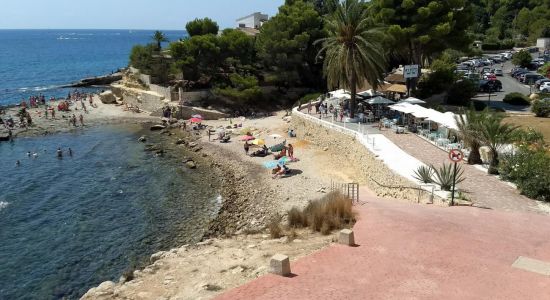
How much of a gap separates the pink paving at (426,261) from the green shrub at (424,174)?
8.81ft

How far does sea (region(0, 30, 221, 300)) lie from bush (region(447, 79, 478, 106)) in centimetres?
2023

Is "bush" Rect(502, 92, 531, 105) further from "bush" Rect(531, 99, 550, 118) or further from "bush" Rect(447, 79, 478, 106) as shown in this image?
"bush" Rect(531, 99, 550, 118)

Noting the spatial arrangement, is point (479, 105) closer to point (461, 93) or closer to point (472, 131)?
point (461, 93)

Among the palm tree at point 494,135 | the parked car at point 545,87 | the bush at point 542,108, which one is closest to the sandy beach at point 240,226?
the palm tree at point 494,135

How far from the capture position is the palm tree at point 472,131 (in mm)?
21078

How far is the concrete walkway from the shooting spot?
1711 centimetres

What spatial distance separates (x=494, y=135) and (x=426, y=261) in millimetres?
9789

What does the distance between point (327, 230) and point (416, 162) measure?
774 centimetres

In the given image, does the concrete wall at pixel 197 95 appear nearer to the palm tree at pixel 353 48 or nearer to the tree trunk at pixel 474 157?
the palm tree at pixel 353 48

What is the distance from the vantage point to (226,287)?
493 inches

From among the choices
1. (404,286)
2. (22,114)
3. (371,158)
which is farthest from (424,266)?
(22,114)

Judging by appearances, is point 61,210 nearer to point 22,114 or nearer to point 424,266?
point 424,266

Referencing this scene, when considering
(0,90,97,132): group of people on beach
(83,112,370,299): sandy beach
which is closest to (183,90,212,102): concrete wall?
(83,112,370,299): sandy beach

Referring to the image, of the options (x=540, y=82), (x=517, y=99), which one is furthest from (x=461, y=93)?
(x=540, y=82)
